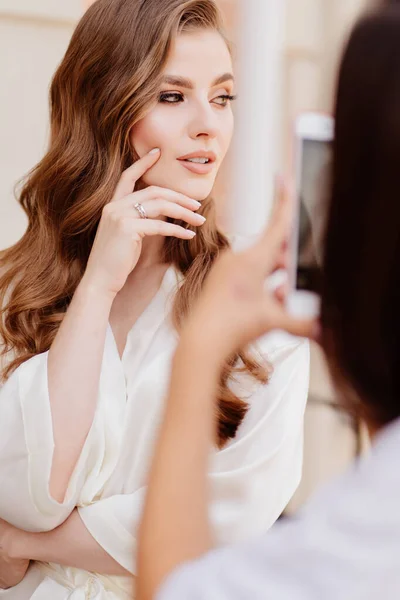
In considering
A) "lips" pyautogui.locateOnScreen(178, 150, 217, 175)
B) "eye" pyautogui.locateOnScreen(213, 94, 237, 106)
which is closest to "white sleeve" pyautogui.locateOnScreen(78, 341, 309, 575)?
"lips" pyautogui.locateOnScreen(178, 150, 217, 175)

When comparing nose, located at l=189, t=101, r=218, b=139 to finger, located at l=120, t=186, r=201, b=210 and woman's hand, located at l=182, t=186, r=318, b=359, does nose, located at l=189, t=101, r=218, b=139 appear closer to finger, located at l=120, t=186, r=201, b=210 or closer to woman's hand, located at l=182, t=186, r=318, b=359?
finger, located at l=120, t=186, r=201, b=210

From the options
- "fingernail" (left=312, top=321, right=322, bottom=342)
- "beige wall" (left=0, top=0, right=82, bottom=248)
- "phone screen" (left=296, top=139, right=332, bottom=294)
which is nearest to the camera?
"fingernail" (left=312, top=321, right=322, bottom=342)

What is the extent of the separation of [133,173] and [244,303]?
107 centimetres

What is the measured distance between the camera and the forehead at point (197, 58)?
185 centimetres

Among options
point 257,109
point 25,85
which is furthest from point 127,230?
point 257,109

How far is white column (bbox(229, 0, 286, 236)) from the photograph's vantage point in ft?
14.0

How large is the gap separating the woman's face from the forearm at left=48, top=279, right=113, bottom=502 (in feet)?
1.04

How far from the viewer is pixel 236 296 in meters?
0.84

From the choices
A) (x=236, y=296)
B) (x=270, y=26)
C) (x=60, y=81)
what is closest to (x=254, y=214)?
(x=270, y=26)

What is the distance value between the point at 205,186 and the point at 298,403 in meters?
0.50

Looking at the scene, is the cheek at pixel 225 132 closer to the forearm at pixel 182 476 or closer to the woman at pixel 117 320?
the woman at pixel 117 320

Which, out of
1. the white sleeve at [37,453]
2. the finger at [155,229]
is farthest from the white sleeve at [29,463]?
the finger at [155,229]

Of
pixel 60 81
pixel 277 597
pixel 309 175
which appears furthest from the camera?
pixel 60 81

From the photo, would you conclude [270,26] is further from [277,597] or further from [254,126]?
[277,597]
